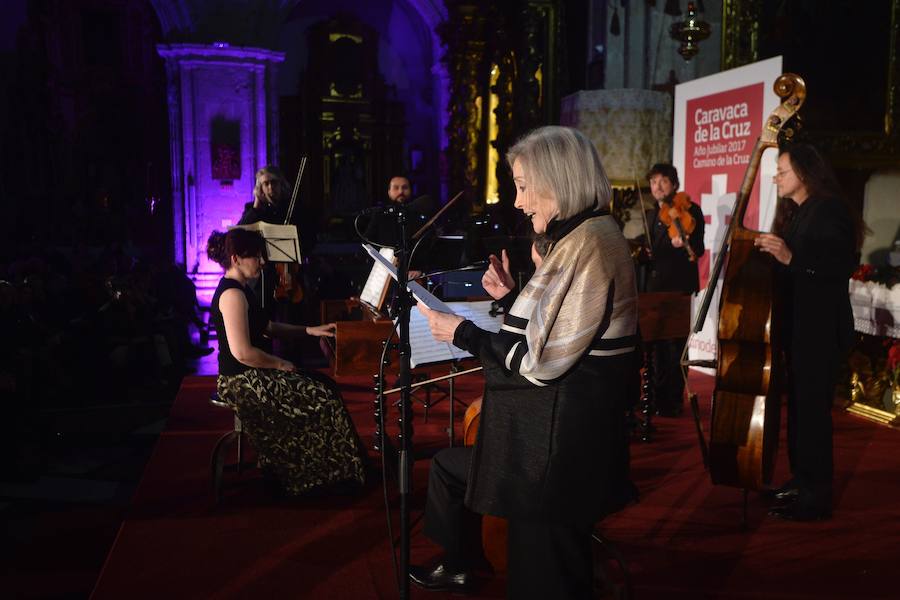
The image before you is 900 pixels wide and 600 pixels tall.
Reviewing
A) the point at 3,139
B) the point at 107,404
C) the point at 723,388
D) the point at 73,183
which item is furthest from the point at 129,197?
the point at 723,388

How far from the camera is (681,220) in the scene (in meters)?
5.17

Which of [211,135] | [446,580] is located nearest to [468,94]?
[211,135]

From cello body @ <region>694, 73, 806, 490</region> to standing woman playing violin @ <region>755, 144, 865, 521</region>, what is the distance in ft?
0.33

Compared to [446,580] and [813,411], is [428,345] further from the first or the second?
[813,411]

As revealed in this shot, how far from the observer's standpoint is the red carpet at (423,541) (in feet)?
9.53

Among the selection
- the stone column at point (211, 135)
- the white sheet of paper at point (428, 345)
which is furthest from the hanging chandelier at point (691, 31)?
the stone column at point (211, 135)

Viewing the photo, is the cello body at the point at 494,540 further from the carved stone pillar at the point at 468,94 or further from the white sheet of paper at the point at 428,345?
the carved stone pillar at the point at 468,94

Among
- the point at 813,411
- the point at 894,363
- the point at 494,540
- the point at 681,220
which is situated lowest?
the point at 494,540

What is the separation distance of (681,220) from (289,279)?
2661 mm

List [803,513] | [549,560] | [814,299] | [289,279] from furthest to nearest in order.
Answer: [289,279], [803,513], [814,299], [549,560]

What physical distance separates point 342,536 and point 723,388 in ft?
5.42

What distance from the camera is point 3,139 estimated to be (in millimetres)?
12133

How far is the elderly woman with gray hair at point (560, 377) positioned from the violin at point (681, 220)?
10.8 feet

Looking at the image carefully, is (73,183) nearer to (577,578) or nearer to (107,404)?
(107,404)
